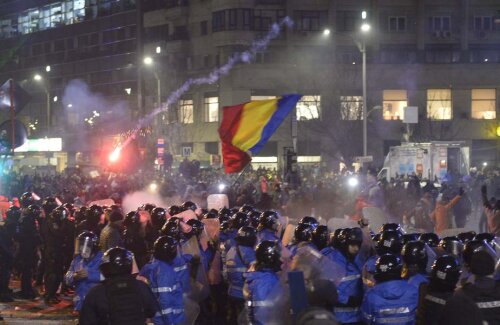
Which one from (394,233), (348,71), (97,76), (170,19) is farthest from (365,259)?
(97,76)

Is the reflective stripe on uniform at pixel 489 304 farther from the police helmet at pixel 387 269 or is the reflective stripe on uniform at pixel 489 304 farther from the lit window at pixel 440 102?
the lit window at pixel 440 102

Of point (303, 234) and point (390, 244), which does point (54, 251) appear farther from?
point (390, 244)

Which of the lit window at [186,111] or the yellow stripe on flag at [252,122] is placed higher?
the lit window at [186,111]

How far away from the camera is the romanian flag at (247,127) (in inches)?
659

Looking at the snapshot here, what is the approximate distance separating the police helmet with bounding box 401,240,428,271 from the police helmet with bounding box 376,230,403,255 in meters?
0.67

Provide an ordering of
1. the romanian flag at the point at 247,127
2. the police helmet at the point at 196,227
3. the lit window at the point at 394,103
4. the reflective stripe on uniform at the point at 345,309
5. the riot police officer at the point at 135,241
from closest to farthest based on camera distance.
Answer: the reflective stripe on uniform at the point at 345,309
the police helmet at the point at 196,227
the riot police officer at the point at 135,241
the romanian flag at the point at 247,127
the lit window at the point at 394,103

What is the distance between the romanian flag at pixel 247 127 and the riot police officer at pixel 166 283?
798cm

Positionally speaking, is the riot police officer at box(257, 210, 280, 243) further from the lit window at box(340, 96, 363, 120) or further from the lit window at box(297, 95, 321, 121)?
the lit window at box(297, 95, 321, 121)

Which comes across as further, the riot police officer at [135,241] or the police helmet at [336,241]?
the riot police officer at [135,241]

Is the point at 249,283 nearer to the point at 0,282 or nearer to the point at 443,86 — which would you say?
the point at 0,282

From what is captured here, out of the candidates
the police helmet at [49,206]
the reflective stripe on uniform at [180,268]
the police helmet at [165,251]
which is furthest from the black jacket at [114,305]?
the police helmet at [49,206]

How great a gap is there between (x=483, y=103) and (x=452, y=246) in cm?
5071

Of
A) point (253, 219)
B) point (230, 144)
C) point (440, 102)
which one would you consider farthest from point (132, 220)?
point (440, 102)

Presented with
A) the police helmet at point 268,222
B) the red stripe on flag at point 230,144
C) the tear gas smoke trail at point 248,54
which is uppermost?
the tear gas smoke trail at point 248,54
